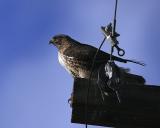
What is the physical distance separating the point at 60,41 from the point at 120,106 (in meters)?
7.80

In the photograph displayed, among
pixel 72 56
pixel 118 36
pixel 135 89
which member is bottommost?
pixel 135 89

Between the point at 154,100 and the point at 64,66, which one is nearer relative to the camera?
the point at 154,100

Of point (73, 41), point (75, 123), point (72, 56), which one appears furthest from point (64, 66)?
point (75, 123)

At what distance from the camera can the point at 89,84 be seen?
5.11m

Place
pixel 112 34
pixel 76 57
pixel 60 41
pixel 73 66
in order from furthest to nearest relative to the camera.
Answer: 1. pixel 60 41
2. pixel 76 57
3. pixel 73 66
4. pixel 112 34

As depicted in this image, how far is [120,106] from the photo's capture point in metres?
5.17

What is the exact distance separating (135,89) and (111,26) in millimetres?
733

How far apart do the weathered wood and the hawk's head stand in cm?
678

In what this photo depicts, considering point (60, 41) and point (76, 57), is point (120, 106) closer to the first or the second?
point (76, 57)

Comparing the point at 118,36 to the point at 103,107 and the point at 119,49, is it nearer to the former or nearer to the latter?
the point at 119,49

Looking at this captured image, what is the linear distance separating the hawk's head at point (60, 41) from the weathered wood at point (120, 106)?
6.78 m

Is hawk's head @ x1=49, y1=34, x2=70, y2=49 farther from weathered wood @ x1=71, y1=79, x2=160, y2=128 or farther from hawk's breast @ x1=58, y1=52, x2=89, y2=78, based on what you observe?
weathered wood @ x1=71, y1=79, x2=160, y2=128

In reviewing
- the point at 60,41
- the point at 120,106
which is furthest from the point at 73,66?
the point at 120,106

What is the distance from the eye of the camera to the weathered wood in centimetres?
512
